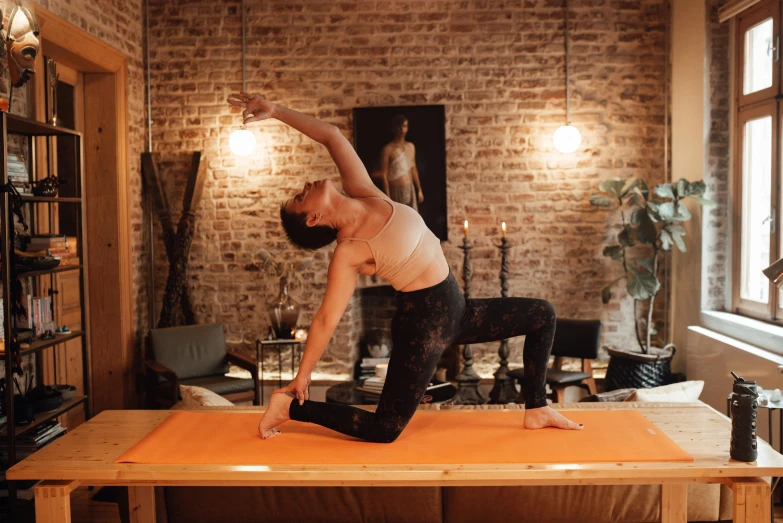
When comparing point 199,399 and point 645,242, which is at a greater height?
point 645,242

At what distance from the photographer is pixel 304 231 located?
9.24 ft

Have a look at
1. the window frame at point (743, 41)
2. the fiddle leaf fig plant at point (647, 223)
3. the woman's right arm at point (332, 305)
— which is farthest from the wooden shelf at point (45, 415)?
the window frame at point (743, 41)

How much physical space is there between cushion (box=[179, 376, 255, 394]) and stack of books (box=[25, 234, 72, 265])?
1.42 meters

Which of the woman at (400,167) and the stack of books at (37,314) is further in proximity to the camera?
the woman at (400,167)

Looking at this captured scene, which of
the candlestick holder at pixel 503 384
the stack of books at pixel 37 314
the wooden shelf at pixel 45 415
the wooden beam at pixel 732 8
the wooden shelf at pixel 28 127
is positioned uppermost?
the wooden beam at pixel 732 8

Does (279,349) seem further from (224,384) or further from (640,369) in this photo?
(640,369)

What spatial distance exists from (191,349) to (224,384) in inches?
21.6

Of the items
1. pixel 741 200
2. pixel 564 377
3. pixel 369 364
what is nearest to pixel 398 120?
pixel 369 364

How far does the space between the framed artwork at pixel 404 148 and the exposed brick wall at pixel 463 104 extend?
0.33ft

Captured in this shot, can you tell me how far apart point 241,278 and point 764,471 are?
4.78 meters

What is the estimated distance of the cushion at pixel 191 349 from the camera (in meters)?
5.59

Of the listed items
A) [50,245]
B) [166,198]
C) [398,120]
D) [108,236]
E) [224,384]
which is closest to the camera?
[50,245]

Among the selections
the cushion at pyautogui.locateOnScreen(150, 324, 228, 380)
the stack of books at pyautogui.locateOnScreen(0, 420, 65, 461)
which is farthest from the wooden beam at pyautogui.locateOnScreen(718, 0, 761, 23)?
the stack of books at pyautogui.locateOnScreen(0, 420, 65, 461)

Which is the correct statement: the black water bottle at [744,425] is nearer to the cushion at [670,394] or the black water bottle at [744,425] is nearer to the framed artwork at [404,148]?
the cushion at [670,394]
